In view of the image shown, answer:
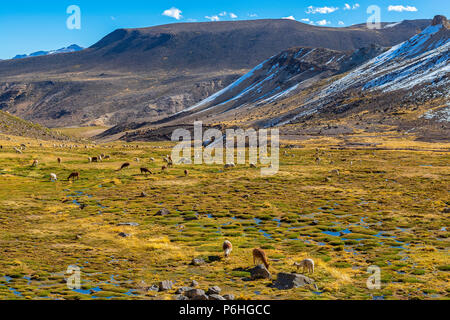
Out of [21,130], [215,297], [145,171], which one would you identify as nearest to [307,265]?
[215,297]

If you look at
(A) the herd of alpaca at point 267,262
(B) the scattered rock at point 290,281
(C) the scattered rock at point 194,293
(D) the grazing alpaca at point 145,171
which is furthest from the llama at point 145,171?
(C) the scattered rock at point 194,293

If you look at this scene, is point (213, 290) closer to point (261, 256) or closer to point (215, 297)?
point (215, 297)

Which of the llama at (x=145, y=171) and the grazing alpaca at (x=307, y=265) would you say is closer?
the grazing alpaca at (x=307, y=265)

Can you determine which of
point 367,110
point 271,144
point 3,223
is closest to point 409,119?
point 367,110

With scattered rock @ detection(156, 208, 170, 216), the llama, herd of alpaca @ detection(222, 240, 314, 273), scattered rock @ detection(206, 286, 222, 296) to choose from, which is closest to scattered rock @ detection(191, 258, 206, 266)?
herd of alpaca @ detection(222, 240, 314, 273)

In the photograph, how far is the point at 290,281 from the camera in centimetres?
2048

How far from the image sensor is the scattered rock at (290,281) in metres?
20.3

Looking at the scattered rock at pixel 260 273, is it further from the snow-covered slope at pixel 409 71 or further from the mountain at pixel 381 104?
the snow-covered slope at pixel 409 71

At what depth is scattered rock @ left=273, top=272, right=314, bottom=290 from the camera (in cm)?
2031

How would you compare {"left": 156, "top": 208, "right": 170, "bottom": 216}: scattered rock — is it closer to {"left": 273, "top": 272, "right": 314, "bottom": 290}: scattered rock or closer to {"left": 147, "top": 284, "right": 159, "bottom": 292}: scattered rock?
{"left": 147, "top": 284, "right": 159, "bottom": 292}: scattered rock

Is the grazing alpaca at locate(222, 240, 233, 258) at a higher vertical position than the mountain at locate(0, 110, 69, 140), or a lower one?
lower

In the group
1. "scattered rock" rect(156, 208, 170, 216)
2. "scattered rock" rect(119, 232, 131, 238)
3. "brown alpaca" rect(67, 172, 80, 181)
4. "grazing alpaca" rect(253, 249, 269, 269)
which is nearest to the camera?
"grazing alpaca" rect(253, 249, 269, 269)

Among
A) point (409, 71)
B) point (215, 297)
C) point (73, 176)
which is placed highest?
point (409, 71)

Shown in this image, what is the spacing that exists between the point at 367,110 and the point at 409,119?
76.9 feet
